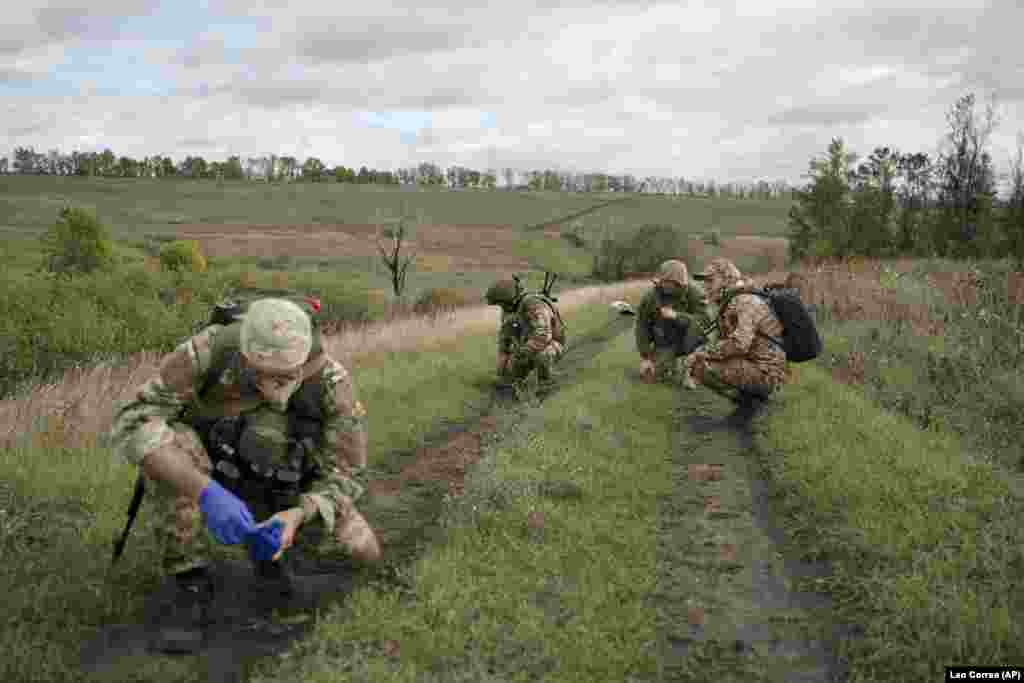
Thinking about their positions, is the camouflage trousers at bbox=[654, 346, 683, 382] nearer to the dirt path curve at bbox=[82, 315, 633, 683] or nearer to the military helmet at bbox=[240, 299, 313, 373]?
the dirt path curve at bbox=[82, 315, 633, 683]

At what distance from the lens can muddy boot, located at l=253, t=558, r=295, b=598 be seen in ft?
15.4

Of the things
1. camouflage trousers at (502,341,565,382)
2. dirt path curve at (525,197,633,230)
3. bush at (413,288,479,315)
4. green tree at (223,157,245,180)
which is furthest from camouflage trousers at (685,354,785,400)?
green tree at (223,157,245,180)

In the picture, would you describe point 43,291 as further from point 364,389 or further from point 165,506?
point 165,506

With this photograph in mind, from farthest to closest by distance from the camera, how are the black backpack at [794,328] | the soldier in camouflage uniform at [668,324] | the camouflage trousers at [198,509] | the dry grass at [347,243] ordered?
the dry grass at [347,243] → the soldier in camouflage uniform at [668,324] → the black backpack at [794,328] → the camouflage trousers at [198,509]

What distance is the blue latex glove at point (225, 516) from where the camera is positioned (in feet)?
13.1

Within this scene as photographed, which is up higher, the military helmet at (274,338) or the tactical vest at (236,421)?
the military helmet at (274,338)

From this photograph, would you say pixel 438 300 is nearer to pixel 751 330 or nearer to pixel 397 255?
pixel 397 255

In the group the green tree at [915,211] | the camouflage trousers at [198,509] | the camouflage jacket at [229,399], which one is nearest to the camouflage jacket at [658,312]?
the camouflage jacket at [229,399]

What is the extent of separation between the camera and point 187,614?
455 cm

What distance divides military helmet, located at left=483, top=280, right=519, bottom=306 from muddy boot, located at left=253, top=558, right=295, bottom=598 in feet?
→ 27.0

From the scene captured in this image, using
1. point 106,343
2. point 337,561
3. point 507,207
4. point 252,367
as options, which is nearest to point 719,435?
point 337,561

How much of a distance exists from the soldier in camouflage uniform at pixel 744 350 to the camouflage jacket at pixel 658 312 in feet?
8.96

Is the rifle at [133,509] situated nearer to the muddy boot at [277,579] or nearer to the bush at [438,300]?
the muddy boot at [277,579]

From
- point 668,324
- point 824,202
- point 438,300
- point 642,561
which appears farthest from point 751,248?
point 642,561
